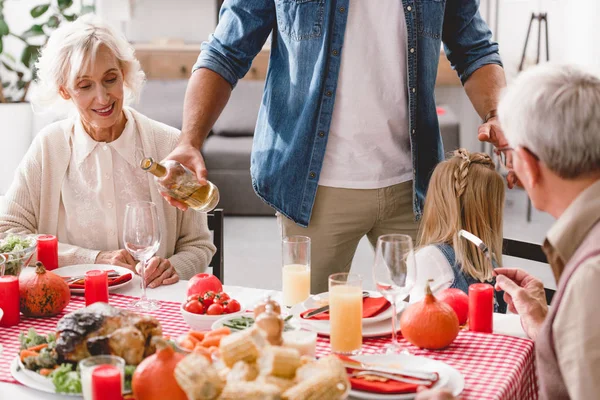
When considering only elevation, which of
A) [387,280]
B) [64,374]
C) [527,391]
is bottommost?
[527,391]

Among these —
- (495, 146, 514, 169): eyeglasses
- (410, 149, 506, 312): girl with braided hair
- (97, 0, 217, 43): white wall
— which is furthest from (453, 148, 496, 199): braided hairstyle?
(97, 0, 217, 43): white wall

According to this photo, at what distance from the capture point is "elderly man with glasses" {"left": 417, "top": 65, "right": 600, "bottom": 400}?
127 centimetres

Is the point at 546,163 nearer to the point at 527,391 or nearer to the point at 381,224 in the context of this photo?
the point at 527,391

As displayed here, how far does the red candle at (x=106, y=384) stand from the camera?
1.38 meters

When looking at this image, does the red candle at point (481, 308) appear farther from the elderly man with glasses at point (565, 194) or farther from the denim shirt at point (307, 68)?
the denim shirt at point (307, 68)

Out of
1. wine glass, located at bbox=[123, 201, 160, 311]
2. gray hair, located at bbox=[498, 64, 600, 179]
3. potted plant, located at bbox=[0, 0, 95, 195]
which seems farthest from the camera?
potted plant, located at bbox=[0, 0, 95, 195]

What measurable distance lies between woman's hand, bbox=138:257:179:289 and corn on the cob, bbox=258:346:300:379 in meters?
0.92

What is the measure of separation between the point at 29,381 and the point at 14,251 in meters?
0.63

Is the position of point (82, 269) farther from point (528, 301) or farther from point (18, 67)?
point (18, 67)

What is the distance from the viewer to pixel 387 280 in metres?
1.65

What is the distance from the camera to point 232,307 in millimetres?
1849

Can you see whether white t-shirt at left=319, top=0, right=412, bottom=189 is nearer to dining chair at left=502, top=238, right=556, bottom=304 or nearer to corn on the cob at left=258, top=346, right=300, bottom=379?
dining chair at left=502, top=238, right=556, bottom=304

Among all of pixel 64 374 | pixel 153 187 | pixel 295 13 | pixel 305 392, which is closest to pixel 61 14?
pixel 153 187

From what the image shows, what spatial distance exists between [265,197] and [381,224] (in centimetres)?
34
